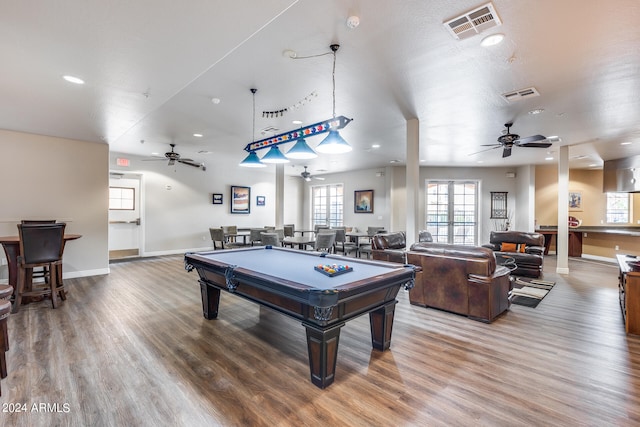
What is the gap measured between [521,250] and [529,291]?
69.2 inches

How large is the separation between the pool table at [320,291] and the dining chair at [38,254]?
2375 millimetres

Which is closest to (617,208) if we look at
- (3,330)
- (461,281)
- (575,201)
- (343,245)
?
(575,201)

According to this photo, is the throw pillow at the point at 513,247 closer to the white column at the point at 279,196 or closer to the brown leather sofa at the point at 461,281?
the brown leather sofa at the point at 461,281

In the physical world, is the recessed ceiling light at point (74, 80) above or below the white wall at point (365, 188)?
above

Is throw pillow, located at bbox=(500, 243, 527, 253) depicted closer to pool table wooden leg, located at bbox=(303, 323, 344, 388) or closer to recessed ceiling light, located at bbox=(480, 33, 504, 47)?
recessed ceiling light, located at bbox=(480, 33, 504, 47)

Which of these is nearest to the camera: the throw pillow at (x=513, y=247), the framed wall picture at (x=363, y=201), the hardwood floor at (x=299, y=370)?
the hardwood floor at (x=299, y=370)

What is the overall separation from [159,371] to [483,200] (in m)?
10.2

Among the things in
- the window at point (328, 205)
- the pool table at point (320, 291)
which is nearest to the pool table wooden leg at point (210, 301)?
the pool table at point (320, 291)

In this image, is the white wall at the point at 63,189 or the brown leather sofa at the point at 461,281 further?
the white wall at the point at 63,189

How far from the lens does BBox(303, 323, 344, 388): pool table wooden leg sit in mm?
2217

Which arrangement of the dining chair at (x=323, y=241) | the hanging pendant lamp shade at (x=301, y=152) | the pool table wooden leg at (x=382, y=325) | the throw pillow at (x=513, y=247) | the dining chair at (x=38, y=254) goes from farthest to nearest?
the throw pillow at (x=513, y=247), the dining chair at (x=323, y=241), the dining chair at (x=38, y=254), the hanging pendant lamp shade at (x=301, y=152), the pool table wooden leg at (x=382, y=325)

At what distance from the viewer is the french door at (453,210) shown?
1005 cm

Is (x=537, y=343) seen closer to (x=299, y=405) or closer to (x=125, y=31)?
(x=299, y=405)

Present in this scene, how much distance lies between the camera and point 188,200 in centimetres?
941
